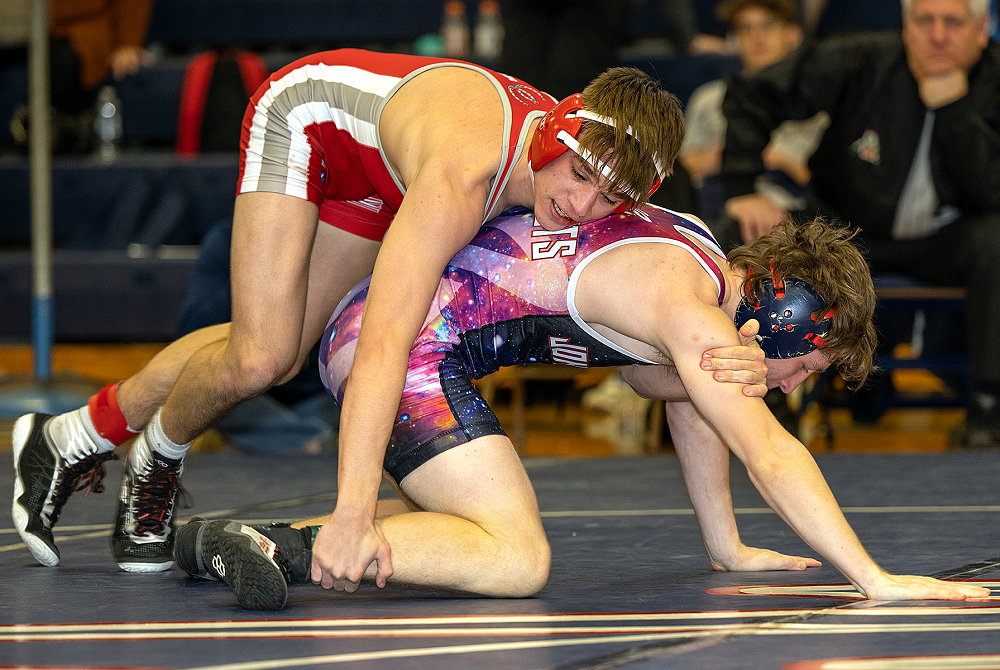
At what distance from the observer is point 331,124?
229 cm

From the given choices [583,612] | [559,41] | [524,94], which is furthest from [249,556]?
[559,41]

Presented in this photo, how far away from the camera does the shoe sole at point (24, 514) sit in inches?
87.1

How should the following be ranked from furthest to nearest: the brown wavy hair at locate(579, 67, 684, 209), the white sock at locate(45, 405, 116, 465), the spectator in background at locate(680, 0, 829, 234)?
1. the spectator in background at locate(680, 0, 829, 234)
2. the white sock at locate(45, 405, 116, 465)
3. the brown wavy hair at locate(579, 67, 684, 209)

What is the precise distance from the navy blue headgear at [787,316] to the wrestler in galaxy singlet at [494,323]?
0.07 m

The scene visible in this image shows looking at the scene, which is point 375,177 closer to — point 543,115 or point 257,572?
point 543,115

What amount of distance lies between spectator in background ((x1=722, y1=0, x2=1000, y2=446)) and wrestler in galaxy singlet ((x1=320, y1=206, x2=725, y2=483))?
7.15 ft

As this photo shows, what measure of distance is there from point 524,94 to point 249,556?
3.10ft

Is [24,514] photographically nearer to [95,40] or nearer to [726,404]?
[726,404]

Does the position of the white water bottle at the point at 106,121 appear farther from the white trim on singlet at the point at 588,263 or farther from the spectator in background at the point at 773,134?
the white trim on singlet at the point at 588,263

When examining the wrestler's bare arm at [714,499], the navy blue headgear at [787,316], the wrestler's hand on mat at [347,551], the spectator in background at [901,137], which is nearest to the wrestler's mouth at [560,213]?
the navy blue headgear at [787,316]

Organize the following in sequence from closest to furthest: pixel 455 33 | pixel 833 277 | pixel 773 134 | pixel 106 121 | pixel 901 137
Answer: pixel 833 277, pixel 901 137, pixel 773 134, pixel 106 121, pixel 455 33

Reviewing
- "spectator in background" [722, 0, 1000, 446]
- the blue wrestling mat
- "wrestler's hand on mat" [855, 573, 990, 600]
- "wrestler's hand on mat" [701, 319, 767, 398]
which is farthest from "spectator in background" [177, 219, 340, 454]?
"wrestler's hand on mat" [855, 573, 990, 600]

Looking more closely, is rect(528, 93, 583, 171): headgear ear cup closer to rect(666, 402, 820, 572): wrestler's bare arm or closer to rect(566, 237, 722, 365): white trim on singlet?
rect(566, 237, 722, 365): white trim on singlet

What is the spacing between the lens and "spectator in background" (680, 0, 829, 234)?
16.8 ft
